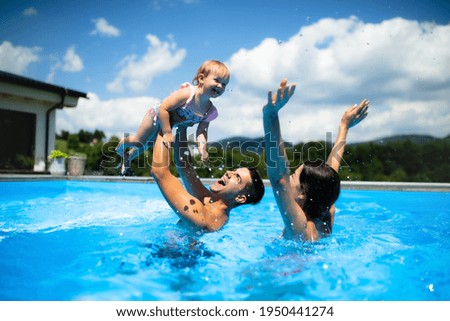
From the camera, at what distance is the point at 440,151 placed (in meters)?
11.8

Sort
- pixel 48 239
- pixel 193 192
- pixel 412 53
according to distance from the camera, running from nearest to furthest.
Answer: pixel 193 192, pixel 48 239, pixel 412 53

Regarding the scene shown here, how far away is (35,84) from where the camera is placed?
45.9ft

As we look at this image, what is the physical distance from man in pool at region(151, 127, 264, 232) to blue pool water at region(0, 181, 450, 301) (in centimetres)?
40

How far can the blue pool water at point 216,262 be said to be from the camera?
7.93ft

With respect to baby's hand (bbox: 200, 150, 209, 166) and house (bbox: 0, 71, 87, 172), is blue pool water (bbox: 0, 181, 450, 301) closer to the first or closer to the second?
baby's hand (bbox: 200, 150, 209, 166)

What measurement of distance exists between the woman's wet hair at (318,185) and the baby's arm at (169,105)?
1375 mm

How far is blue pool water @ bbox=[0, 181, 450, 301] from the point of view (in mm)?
2418

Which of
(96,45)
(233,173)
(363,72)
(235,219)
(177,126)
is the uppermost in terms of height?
(96,45)

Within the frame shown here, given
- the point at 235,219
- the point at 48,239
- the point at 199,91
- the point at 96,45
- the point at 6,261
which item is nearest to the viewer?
the point at 6,261

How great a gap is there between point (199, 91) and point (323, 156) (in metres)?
8.69

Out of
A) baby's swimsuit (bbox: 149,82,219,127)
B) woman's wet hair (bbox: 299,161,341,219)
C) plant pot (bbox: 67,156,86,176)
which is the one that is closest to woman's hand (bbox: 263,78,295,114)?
woman's wet hair (bbox: 299,161,341,219)
